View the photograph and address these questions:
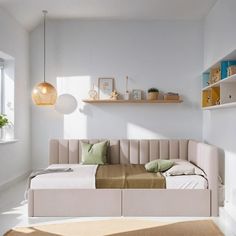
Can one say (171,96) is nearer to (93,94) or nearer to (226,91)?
(93,94)

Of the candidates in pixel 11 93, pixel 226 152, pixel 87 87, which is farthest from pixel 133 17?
pixel 226 152

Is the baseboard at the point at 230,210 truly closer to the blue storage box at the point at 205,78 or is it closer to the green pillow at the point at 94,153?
the green pillow at the point at 94,153

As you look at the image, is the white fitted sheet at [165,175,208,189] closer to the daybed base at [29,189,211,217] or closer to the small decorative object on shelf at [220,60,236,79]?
the daybed base at [29,189,211,217]

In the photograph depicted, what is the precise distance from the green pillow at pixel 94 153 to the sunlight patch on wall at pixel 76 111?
77cm

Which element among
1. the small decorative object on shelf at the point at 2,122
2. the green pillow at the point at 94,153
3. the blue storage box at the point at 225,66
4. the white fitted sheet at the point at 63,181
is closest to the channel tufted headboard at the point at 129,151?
the green pillow at the point at 94,153

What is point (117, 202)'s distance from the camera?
4277 millimetres

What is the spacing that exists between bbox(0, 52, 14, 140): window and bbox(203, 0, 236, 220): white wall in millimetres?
3102

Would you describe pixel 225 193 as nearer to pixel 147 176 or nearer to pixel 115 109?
pixel 147 176

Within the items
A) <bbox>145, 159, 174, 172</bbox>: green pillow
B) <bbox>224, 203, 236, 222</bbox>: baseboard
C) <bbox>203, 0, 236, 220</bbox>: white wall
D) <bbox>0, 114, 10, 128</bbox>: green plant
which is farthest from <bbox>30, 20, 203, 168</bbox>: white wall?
<bbox>224, 203, 236, 222</bbox>: baseboard

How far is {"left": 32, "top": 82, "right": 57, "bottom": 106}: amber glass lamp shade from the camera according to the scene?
5844 mm

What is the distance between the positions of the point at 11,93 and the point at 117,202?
2661 mm

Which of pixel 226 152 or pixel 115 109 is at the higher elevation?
pixel 115 109

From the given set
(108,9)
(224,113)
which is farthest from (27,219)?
(108,9)

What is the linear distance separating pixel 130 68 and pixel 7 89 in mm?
2052
